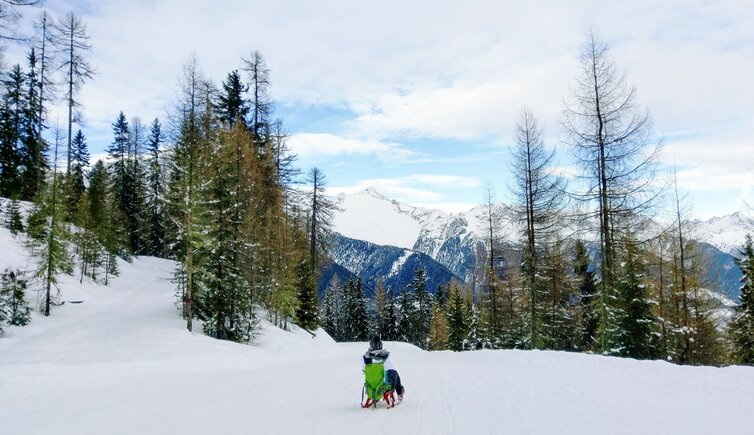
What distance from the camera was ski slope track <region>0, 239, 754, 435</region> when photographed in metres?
7.54

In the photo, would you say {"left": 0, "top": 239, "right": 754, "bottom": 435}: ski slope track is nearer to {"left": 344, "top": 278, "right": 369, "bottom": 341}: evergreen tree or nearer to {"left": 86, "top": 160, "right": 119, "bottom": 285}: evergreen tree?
{"left": 86, "top": 160, "right": 119, "bottom": 285}: evergreen tree

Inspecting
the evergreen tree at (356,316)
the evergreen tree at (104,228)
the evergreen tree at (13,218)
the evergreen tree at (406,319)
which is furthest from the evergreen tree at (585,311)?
the evergreen tree at (406,319)

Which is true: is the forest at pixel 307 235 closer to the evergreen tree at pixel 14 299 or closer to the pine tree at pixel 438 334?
the evergreen tree at pixel 14 299

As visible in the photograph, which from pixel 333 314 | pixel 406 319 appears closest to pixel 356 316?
pixel 406 319

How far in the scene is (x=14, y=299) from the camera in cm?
2059

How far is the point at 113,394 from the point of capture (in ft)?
36.8

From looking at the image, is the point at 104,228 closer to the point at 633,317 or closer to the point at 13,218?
the point at 13,218

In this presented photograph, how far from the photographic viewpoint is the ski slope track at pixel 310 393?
24.7 ft

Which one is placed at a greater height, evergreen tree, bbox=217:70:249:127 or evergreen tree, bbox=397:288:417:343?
evergreen tree, bbox=217:70:249:127

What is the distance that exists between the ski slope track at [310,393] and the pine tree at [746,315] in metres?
16.1

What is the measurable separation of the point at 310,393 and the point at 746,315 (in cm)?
2771

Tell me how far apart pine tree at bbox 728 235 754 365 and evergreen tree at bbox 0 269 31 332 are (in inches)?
1454

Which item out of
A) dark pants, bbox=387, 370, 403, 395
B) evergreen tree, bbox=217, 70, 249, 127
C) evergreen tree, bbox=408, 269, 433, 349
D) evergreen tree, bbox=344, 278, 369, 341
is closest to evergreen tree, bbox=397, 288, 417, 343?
evergreen tree, bbox=408, 269, 433, 349

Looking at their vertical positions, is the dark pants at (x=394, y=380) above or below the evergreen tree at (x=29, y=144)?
below
